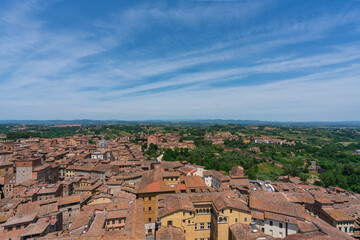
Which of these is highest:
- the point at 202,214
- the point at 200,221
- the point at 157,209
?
the point at 157,209

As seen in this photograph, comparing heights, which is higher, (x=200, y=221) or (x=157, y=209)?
(x=157, y=209)

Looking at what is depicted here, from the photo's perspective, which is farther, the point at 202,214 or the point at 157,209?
the point at 202,214

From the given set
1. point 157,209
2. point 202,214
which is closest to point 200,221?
point 202,214

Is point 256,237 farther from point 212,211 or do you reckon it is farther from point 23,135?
point 23,135

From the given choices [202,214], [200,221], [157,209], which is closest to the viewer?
[157,209]

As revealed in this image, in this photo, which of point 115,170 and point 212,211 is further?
point 115,170

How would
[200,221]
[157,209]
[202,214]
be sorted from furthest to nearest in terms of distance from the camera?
[202,214] → [200,221] → [157,209]

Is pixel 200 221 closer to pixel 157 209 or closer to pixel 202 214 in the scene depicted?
pixel 202 214

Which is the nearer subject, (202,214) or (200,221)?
(200,221)

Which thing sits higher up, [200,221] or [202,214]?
[202,214]

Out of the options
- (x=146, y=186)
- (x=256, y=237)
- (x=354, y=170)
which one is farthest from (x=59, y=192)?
(x=354, y=170)

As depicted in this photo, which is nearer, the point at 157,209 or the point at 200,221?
the point at 157,209
